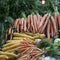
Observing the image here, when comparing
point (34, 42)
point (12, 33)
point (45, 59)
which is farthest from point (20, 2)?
point (45, 59)

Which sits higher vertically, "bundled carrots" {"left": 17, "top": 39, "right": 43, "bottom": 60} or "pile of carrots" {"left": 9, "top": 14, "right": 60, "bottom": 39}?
"pile of carrots" {"left": 9, "top": 14, "right": 60, "bottom": 39}

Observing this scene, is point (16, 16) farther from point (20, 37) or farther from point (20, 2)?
point (20, 37)

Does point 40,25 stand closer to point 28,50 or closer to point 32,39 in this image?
point 32,39

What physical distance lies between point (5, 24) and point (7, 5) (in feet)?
2.53

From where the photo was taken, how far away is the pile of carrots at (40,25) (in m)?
6.23

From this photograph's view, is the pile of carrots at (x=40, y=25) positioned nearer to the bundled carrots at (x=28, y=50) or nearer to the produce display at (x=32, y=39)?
the produce display at (x=32, y=39)

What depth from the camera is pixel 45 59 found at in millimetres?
5168

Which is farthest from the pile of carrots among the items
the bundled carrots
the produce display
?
the bundled carrots

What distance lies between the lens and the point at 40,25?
6.26m

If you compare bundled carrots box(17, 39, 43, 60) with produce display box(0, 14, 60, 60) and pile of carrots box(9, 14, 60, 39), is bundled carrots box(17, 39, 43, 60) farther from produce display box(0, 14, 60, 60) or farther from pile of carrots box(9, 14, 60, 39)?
pile of carrots box(9, 14, 60, 39)

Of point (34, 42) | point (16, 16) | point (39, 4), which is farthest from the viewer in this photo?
point (39, 4)

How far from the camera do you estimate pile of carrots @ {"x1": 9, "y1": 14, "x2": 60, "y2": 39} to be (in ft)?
20.4

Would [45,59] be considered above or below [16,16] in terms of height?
below

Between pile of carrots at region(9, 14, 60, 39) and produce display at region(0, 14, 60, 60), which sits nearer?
produce display at region(0, 14, 60, 60)
